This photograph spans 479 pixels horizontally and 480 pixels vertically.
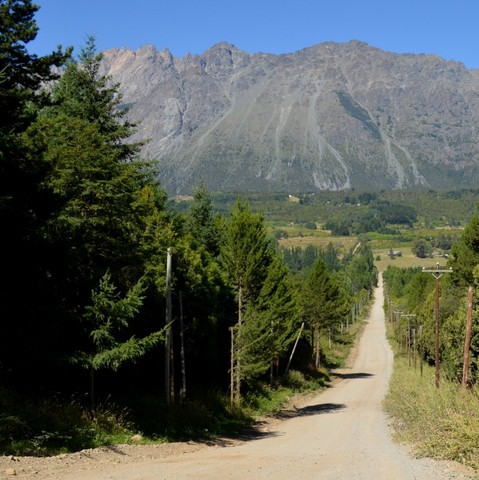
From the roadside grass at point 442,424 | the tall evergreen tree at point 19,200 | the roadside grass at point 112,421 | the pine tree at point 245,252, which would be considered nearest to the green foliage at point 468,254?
the pine tree at point 245,252

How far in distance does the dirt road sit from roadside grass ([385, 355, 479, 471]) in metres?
0.54

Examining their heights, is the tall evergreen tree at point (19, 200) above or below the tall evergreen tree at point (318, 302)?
above

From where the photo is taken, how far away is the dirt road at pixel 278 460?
13141 mm

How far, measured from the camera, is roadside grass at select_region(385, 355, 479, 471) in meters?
15.0

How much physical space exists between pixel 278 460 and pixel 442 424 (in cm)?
491

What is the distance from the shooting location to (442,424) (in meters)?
17.2

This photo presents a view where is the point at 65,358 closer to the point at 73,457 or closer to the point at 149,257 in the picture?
the point at 73,457

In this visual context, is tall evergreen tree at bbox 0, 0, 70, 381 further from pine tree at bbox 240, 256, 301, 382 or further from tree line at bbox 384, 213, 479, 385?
tree line at bbox 384, 213, 479, 385

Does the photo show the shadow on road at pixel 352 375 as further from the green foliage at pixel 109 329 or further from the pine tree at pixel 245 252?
the green foliage at pixel 109 329

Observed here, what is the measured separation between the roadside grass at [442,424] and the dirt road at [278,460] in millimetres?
538

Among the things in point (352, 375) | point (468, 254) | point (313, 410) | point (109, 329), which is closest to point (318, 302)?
point (352, 375)

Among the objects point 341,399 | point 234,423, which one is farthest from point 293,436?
point 341,399

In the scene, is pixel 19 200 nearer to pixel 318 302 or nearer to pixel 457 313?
pixel 457 313

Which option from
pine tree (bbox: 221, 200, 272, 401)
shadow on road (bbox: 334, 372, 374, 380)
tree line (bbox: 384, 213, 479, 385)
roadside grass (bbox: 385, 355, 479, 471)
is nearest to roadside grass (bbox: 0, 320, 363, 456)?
pine tree (bbox: 221, 200, 272, 401)
